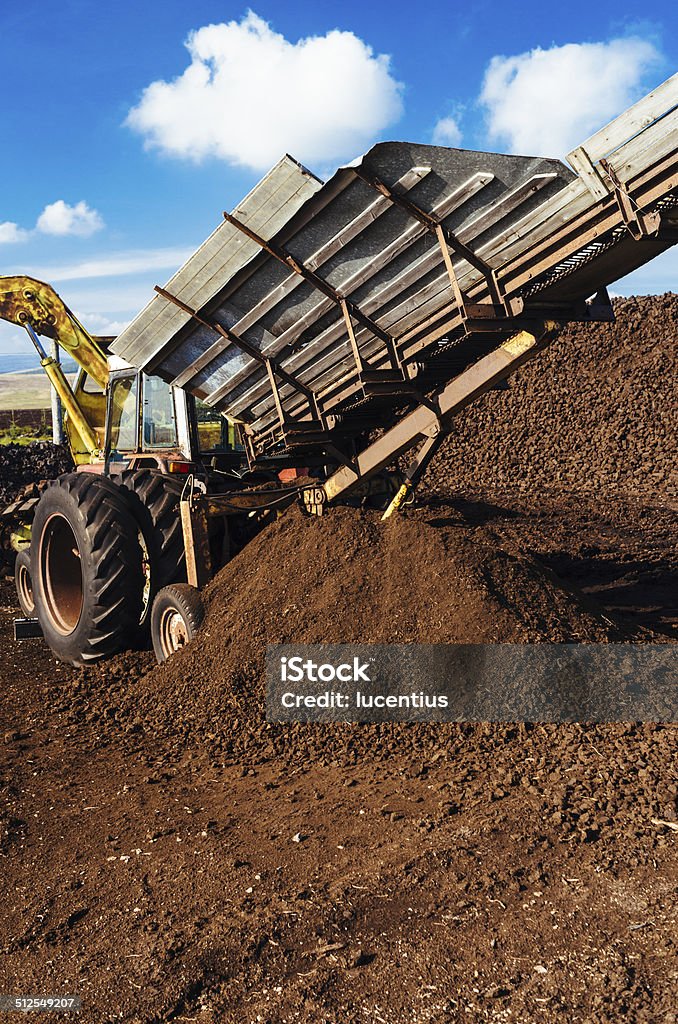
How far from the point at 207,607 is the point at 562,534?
6008mm

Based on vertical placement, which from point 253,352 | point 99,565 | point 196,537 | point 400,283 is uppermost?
point 400,283

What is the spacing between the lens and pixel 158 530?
260 inches

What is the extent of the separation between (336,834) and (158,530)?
328cm

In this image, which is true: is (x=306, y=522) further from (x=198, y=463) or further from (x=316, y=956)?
(x=316, y=956)

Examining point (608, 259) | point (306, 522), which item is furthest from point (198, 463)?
point (608, 259)

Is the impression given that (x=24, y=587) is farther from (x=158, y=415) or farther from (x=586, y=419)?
(x=586, y=419)

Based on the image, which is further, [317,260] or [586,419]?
[586,419]

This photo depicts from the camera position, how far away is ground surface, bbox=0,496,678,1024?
2881 mm

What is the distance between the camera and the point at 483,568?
550cm

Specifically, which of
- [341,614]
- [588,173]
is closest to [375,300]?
[588,173]

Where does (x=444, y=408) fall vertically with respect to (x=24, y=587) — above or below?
above

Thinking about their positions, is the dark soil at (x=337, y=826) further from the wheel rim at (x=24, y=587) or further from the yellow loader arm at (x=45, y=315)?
the yellow loader arm at (x=45, y=315)

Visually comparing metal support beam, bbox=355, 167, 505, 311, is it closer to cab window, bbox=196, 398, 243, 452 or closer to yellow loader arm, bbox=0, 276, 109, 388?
cab window, bbox=196, 398, 243, 452

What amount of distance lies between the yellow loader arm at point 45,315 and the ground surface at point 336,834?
4.16 metres
